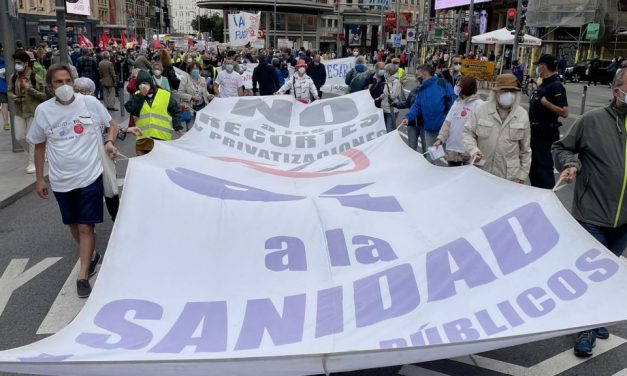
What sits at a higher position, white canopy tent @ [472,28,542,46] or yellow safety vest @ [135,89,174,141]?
white canopy tent @ [472,28,542,46]

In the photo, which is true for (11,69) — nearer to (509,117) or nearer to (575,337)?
(509,117)

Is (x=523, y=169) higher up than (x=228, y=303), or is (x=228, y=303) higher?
(x=523, y=169)

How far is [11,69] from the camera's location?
38.0ft

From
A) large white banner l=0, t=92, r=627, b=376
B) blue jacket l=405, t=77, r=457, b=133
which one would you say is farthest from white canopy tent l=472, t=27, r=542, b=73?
large white banner l=0, t=92, r=627, b=376

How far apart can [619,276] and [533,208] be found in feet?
2.67

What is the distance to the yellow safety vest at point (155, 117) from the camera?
7570 mm

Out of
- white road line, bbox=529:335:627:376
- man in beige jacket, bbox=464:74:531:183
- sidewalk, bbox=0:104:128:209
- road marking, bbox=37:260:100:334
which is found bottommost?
sidewalk, bbox=0:104:128:209

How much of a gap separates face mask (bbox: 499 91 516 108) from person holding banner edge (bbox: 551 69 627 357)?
936mm

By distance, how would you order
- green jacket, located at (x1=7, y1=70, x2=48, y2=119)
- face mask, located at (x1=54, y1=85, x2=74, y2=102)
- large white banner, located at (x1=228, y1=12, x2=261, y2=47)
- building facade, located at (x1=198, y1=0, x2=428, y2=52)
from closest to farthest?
1. face mask, located at (x1=54, y1=85, x2=74, y2=102)
2. green jacket, located at (x1=7, y1=70, x2=48, y2=119)
3. large white banner, located at (x1=228, y1=12, x2=261, y2=47)
4. building facade, located at (x1=198, y1=0, x2=428, y2=52)

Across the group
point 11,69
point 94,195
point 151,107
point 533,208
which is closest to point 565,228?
point 533,208

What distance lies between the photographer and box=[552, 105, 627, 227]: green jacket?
440cm

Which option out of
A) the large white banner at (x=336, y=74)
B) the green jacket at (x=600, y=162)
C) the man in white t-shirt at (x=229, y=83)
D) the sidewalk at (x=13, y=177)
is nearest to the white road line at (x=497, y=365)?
the green jacket at (x=600, y=162)

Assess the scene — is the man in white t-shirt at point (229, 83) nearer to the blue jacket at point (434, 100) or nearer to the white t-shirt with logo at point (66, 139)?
the blue jacket at point (434, 100)

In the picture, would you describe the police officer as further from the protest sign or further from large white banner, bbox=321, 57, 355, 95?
the protest sign
